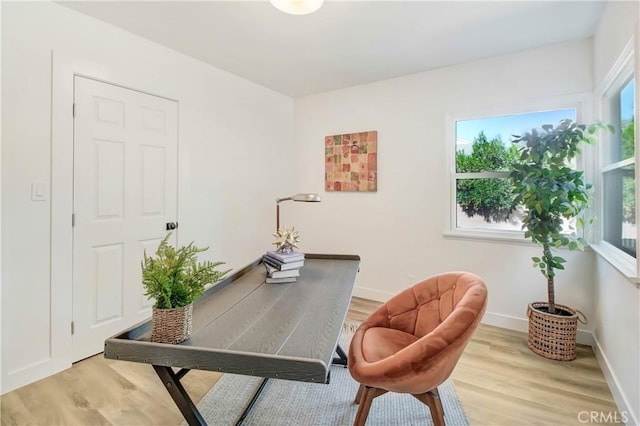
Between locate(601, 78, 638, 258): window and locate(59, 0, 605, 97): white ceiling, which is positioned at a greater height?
locate(59, 0, 605, 97): white ceiling

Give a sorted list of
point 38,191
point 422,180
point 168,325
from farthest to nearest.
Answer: point 422,180, point 38,191, point 168,325

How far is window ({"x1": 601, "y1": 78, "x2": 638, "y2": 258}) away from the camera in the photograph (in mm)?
1810

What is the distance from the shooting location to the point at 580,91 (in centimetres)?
246

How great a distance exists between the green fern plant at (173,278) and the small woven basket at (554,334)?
94.1 inches

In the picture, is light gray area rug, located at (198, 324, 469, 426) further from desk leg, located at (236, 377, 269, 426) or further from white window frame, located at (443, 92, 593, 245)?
white window frame, located at (443, 92, 593, 245)

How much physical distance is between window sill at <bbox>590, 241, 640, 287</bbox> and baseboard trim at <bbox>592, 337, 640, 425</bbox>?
2.12 feet

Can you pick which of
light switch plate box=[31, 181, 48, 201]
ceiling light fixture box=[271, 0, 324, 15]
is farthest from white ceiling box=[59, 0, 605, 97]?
light switch plate box=[31, 181, 48, 201]

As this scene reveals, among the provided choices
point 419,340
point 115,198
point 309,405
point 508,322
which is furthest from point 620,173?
point 115,198

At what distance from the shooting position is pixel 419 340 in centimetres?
125

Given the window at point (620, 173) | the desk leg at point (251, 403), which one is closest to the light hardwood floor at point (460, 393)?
the desk leg at point (251, 403)

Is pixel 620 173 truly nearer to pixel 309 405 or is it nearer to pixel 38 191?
pixel 309 405

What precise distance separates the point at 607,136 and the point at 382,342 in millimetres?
2228

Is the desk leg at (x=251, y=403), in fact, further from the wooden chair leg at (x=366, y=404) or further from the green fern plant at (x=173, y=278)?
the green fern plant at (x=173, y=278)

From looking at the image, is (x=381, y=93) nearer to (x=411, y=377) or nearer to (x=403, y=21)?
(x=403, y=21)
